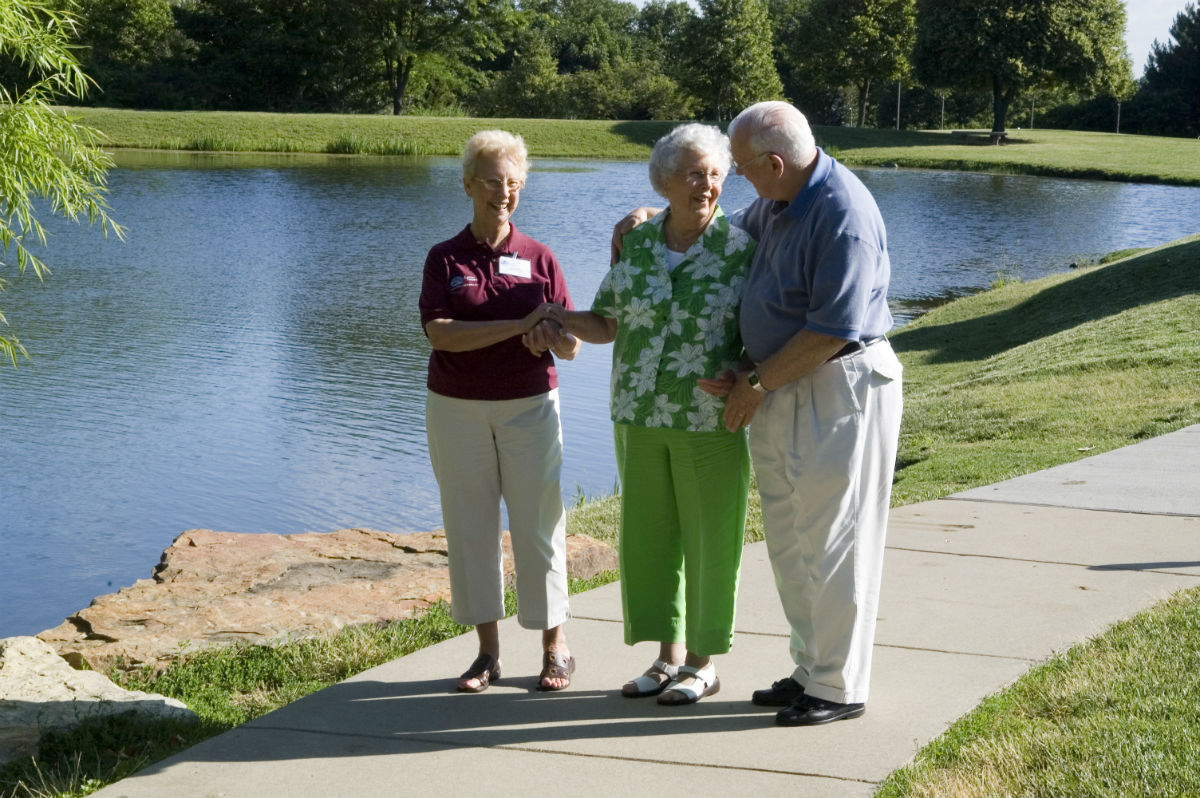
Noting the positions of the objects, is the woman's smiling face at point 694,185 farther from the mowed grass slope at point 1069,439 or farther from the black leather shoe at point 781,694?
the mowed grass slope at point 1069,439

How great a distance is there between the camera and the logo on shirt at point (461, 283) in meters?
4.27

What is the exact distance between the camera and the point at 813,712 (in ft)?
12.7

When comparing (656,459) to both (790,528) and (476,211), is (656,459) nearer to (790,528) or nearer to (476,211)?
(790,528)

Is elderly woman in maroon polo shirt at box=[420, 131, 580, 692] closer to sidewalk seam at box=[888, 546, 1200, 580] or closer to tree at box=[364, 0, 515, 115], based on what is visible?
sidewalk seam at box=[888, 546, 1200, 580]

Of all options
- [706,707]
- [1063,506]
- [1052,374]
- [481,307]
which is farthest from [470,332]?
[1052,374]

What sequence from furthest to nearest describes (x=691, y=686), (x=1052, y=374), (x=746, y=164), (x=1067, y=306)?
(x=1067, y=306) < (x=1052, y=374) < (x=691, y=686) < (x=746, y=164)

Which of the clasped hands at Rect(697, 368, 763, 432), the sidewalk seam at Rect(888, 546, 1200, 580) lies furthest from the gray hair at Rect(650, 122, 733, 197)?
the sidewalk seam at Rect(888, 546, 1200, 580)

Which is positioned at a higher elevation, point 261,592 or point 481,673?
point 481,673

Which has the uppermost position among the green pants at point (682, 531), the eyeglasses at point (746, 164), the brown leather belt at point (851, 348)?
the eyeglasses at point (746, 164)

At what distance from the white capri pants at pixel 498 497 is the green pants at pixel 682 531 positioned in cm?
30

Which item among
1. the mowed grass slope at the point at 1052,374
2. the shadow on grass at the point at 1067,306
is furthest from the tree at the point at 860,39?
the shadow on grass at the point at 1067,306

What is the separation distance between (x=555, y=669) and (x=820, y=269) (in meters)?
1.65

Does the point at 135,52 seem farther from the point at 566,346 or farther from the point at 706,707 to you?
the point at 706,707

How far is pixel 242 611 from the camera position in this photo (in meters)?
5.37
